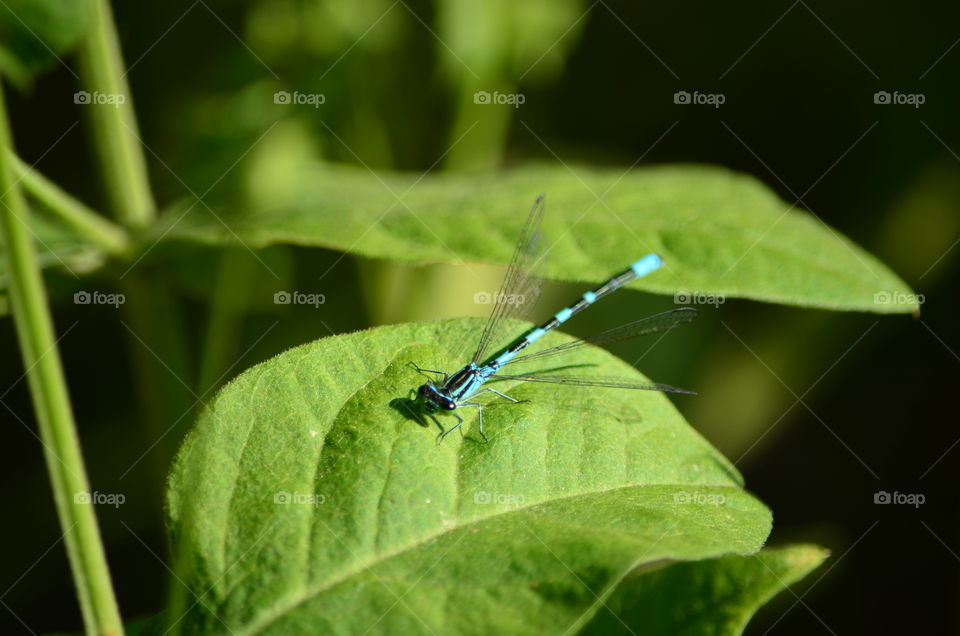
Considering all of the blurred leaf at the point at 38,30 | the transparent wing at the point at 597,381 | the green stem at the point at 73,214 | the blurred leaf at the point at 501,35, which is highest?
the blurred leaf at the point at 501,35

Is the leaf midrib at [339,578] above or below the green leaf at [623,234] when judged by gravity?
below

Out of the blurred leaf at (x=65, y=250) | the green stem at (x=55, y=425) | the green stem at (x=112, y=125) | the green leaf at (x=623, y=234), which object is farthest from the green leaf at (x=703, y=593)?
the green stem at (x=112, y=125)

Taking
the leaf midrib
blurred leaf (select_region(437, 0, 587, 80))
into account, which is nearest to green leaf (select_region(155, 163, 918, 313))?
the leaf midrib

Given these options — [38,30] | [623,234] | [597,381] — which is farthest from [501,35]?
[597,381]

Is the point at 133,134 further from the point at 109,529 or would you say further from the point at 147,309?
the point at 109,529

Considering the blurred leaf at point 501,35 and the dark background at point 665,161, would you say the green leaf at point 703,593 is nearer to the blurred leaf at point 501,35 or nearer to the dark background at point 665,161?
the dark background at point 665,161

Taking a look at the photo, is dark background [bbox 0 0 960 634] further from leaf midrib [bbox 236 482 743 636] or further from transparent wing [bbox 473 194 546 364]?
leaf midrib [bbox 236 482 743 636]

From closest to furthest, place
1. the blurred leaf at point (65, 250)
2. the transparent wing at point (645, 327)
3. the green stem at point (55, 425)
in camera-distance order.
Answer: the green stem at point (55, 425)
the blurred leaf at point (65, 250)
the transparent wing at point (645, 327)
